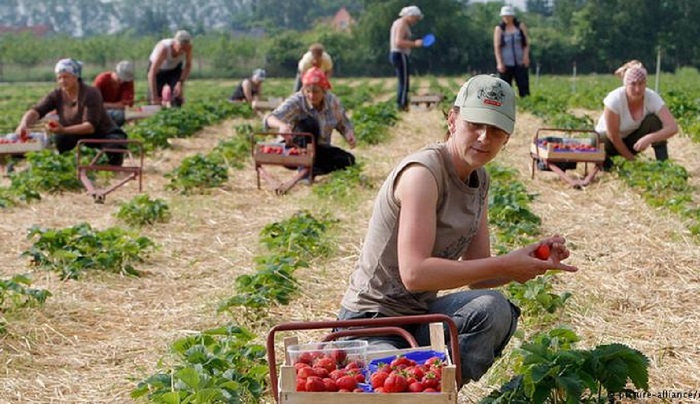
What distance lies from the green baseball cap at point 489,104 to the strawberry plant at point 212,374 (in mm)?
1440

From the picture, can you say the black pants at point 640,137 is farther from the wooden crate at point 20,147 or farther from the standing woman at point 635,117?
the wooden crate at point 20,147

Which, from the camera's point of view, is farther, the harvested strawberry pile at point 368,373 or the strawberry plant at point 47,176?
the strawberry plant at point 47,176

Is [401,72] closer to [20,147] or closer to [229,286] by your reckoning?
[20,147]

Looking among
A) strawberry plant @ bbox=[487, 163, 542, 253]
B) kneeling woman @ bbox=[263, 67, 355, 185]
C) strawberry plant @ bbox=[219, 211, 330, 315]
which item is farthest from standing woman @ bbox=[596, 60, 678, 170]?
strawberry plant @ bbox=[219, 211, 330, 315]

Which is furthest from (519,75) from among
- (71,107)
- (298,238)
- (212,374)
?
(212,374)

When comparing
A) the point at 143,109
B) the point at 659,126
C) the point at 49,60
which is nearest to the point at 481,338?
the point at 659,126

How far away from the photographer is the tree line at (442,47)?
2537 inches

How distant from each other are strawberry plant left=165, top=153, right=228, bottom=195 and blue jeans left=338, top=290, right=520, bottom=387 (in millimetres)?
7237

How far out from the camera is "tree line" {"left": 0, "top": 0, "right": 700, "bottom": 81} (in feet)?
211

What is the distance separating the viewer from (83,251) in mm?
7566

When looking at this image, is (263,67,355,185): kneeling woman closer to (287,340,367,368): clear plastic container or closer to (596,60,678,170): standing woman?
(596,60,678,170): standing woman

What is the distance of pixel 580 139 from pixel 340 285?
16.5 ft

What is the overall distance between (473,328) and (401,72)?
52.3 feet

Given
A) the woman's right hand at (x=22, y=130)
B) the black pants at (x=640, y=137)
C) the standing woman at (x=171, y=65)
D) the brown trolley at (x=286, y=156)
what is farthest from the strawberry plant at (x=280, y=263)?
the standing woman at (x=171, y=65)
